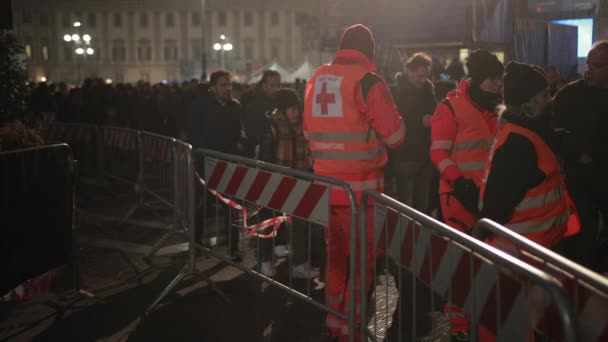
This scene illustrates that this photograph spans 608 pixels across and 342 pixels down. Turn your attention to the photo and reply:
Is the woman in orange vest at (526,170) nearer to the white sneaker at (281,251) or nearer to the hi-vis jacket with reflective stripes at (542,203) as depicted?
the hi-vis jacket with reflective stripes at (542,203)

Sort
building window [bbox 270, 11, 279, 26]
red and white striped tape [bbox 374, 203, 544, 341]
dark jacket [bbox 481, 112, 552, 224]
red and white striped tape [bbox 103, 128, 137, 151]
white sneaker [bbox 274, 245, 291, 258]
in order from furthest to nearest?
building window [bbox 270, 11, 279, 26] < red and white striped tape [bbox 103, 128, 137, 151] < white sneaker [bbox 274, 245, 291, 258] < dark jacket [bbox 481, 112, 552, 224] < red and white striped tape [bbox 374, 203, 544, 341]

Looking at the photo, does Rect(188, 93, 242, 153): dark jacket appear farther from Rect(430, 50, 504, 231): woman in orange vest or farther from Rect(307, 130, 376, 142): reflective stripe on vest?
Rect(430, 50, 504, 231): woman in orange vest

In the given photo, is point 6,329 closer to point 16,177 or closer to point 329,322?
point 16,177

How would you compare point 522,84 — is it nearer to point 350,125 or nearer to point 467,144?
point 467,144

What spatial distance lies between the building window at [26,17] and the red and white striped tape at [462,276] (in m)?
109

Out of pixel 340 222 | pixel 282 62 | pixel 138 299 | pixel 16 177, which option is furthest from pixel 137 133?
pixel 282 62

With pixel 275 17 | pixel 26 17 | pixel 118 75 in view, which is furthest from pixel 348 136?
pixel 26 17

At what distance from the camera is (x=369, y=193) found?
4211mm

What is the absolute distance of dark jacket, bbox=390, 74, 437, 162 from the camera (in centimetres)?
759

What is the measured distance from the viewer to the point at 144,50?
108812 mm

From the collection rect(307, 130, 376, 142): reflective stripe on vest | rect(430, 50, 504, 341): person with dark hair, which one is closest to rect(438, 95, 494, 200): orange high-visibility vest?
rect(430, 50, 504, 341): person with dark hair

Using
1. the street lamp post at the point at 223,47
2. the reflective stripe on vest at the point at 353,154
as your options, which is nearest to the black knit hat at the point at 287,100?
the reflective stripe on vest at the point at 353,154

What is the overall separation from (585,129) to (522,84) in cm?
192

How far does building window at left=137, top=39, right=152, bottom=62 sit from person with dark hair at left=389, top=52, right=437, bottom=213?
10463 cm
